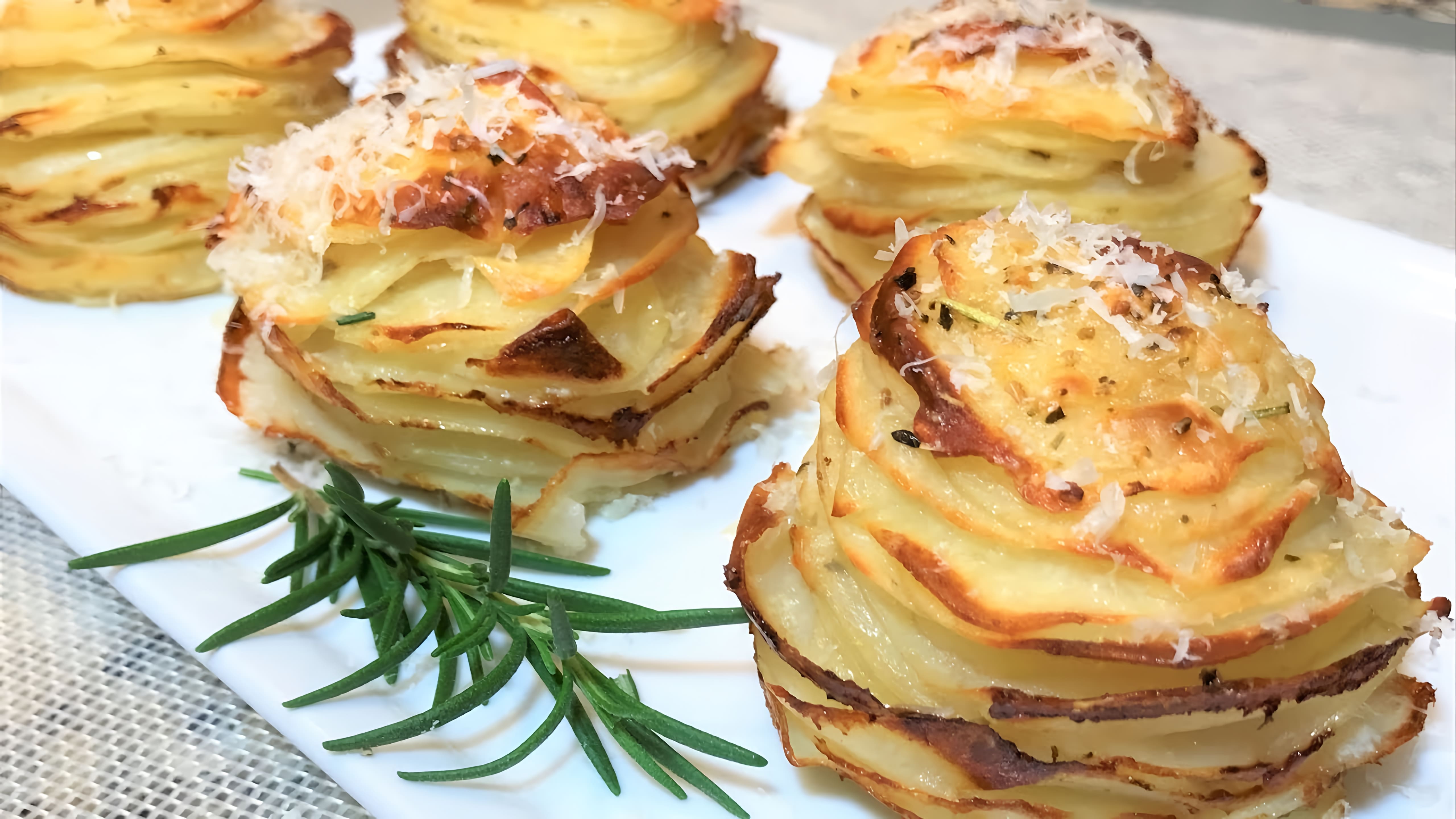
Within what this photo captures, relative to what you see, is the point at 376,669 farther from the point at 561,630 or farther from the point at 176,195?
the point at 176,195

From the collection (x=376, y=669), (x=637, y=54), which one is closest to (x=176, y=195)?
(x=637, y=54)

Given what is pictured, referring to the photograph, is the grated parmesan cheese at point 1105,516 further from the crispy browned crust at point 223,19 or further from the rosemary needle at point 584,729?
the crispy browned crust at point 223,19

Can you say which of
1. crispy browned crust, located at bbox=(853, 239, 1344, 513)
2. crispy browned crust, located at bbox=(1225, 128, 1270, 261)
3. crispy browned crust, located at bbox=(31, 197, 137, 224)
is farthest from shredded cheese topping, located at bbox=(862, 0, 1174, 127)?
crispy browned crust, located at bbox=(31, 197, 137, 224)

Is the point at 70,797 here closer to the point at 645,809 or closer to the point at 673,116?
the point at 645,809

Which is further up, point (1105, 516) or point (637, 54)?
point (1105, 516)

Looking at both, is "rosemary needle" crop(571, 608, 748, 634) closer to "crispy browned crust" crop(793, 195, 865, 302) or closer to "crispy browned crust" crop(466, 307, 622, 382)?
"crispy browned crust" crop(466, 307, 622, 382)

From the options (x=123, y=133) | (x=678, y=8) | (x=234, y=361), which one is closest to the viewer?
(x=234, y=361)
